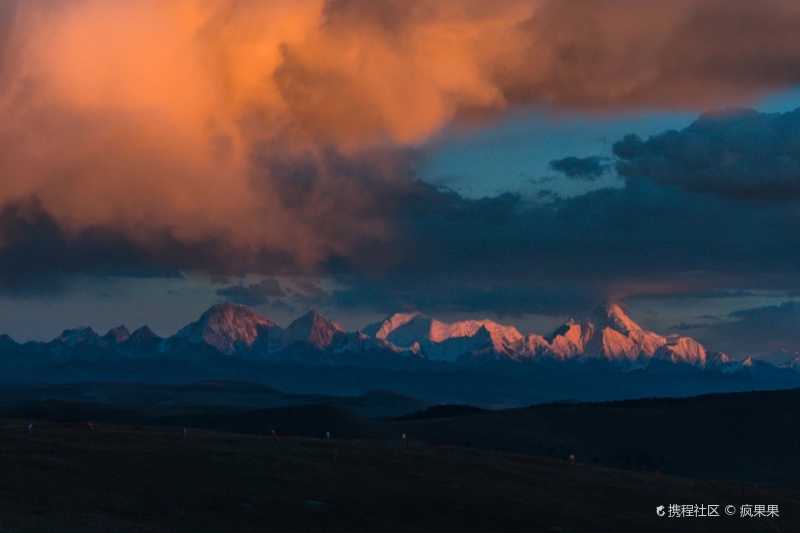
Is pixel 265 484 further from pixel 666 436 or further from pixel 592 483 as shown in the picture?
pixel 666 436

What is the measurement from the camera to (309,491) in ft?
221

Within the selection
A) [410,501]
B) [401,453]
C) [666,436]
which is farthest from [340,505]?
[666,436]

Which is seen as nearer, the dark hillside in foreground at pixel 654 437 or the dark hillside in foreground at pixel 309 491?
the dark hillside in foreground at pixel 309 491

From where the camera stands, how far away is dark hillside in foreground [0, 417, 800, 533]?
57.6 m

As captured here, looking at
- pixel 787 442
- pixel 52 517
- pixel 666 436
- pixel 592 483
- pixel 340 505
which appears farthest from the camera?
pixel 666 436

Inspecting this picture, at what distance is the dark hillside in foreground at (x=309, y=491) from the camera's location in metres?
57.6

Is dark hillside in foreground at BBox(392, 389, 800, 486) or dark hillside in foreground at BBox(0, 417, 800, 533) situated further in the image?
dark hillside in foreground at BBox(392, 389, 800, 486)

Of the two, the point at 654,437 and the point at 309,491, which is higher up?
the point at 654,437

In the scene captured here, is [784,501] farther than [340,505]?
Yes

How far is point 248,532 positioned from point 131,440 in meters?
31.9

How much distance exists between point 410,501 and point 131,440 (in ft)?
85.1

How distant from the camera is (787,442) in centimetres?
17550

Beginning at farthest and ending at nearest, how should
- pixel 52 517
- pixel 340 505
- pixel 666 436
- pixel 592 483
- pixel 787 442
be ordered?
pixel 666 436, pixel 787 442, pixel 592 483, pixel 340 505, pixel 52 517

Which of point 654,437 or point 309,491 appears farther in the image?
point 654,437
